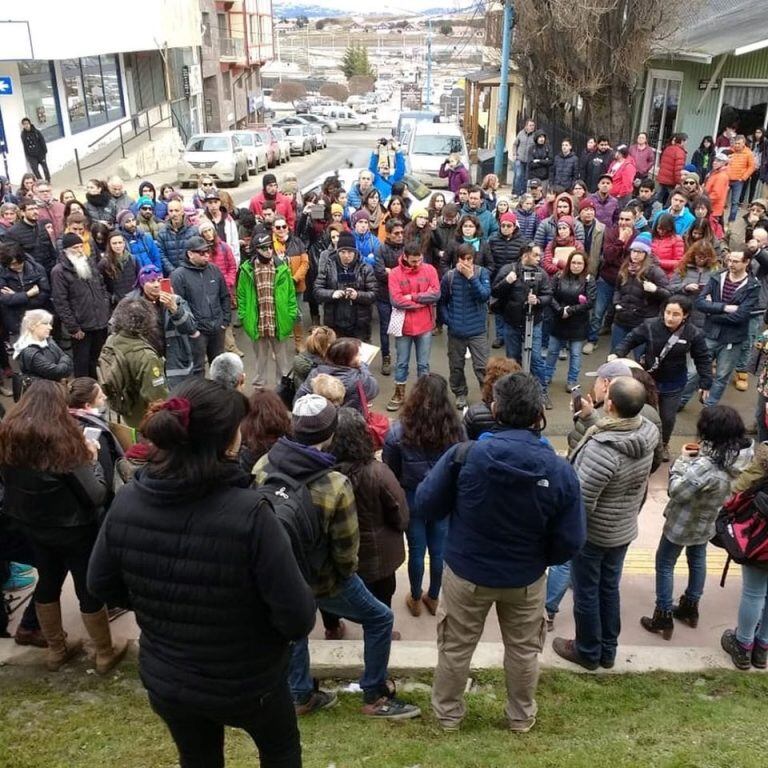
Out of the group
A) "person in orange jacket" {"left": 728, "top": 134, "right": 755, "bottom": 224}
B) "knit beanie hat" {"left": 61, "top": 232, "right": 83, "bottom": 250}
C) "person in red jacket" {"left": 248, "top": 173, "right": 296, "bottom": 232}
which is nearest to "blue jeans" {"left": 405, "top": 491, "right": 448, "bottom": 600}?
"knit beanie hat" {"left": 61, "top": 232, "right": 83, "bottom": 250}

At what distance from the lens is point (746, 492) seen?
12.5 feet

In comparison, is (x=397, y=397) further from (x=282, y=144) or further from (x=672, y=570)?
(x=282, y=144)

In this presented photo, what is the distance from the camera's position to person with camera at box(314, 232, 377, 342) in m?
7.59

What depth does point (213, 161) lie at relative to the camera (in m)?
24.3

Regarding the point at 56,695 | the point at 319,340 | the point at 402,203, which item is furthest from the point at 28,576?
the point at 402,203

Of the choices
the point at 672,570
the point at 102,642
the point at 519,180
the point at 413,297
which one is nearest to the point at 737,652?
the point at 672,570

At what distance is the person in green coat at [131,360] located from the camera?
527 centimetres

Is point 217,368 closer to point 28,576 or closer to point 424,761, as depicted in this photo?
point 28,576

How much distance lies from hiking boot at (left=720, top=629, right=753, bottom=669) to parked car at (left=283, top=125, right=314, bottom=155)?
34.5 metres

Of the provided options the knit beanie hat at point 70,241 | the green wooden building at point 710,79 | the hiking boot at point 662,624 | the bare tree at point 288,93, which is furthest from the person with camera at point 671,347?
the bare tree at point 288,93

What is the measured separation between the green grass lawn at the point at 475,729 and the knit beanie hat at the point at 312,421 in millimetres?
1480

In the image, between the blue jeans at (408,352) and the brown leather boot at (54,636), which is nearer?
the brown leather boot at (54,636)

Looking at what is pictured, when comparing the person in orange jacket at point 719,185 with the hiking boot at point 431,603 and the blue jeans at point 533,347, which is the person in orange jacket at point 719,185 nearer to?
the blue jeans at point 533,347

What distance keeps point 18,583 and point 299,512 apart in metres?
2.97
